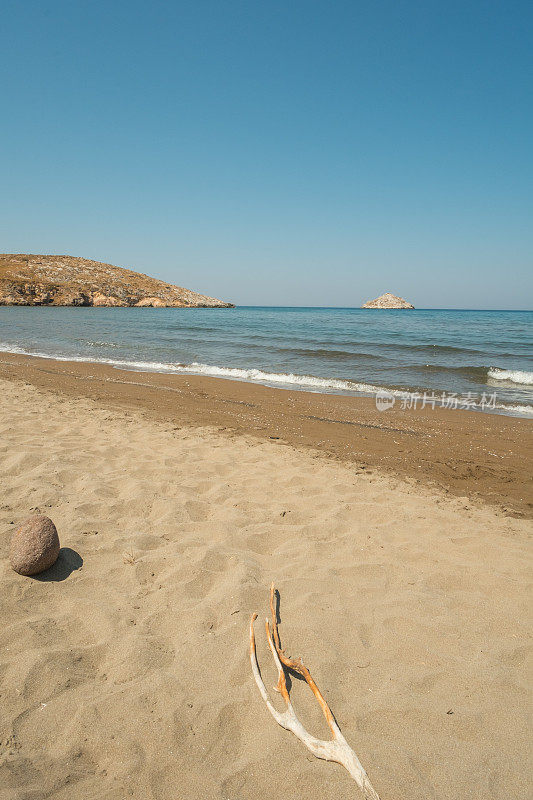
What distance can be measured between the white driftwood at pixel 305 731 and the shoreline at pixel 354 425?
3347 millimetres

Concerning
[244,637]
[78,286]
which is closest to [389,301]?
[78,286]

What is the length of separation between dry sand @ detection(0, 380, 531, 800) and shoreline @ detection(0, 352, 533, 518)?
0.81 meters

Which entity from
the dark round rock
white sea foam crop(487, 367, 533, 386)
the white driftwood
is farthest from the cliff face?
the white driftwood

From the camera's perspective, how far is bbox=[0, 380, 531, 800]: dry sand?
166 centimetres

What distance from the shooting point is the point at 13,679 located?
1956 millimetres

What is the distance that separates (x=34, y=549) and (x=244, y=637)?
1536 mm

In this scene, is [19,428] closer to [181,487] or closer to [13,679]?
[181,487]

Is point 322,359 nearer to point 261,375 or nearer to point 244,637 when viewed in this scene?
point 261,375

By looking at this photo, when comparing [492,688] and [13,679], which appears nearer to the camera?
[13,679]

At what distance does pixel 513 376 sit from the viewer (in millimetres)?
12211

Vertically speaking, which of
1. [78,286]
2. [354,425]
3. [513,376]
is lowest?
[354,425]

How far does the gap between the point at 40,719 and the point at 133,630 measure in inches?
23.8

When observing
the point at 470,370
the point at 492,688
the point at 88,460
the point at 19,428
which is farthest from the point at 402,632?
the point at 470,370

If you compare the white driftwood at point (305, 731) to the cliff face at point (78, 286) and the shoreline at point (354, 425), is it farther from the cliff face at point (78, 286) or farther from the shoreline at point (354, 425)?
the cliff face at point (78, 286)
